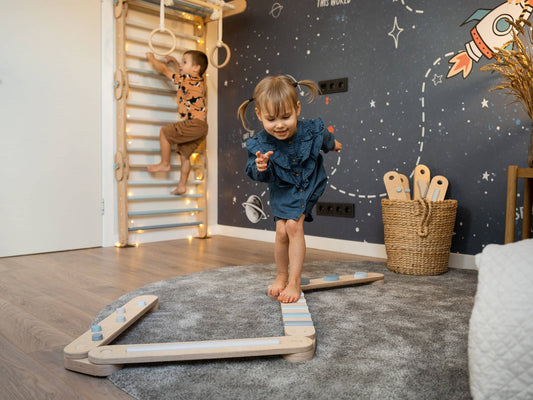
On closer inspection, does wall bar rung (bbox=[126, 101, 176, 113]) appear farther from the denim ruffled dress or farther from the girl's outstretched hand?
the girl's outstretched hand

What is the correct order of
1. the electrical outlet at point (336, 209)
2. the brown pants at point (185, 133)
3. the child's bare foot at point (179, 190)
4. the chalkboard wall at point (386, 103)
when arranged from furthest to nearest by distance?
the child's bare foot at point (179, 190)
the brown pants at point (185, 133)
the electrical outlet at point (336, 209)
the chalkboard wall at point (386, 103)

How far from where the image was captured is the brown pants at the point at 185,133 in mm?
3302

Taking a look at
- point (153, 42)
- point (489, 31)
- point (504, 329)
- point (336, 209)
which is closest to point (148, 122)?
point (153, 42)

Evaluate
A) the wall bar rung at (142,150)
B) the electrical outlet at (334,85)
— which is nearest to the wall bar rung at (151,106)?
the wall bar rung at (142,150)

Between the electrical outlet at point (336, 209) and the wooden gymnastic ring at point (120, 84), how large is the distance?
1530 millimetres

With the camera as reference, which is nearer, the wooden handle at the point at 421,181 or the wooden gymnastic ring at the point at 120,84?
the wooden handle at the point at 421,181

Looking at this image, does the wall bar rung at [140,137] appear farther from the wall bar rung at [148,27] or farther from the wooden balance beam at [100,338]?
the wooden balance beam at [100,338]

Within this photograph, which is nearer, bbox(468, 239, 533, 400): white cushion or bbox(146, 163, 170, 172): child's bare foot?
bbox(468, 239, 533, 400): white cushion

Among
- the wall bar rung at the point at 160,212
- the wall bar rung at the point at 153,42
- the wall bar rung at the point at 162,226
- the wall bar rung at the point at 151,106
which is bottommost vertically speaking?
the wall bar rung at the point at 162,226

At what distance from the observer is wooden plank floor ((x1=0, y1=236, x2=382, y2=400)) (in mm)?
1143

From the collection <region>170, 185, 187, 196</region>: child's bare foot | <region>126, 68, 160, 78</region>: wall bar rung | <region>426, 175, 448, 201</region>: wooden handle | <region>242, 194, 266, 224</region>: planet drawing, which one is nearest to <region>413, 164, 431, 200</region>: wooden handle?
<region>426, 175, 448, 201</region>: wooden handle

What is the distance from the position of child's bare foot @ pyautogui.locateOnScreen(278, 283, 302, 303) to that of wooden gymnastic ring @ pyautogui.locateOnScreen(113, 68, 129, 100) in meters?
2.01

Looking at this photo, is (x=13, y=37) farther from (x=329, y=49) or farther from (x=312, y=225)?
(x=312, y=225)

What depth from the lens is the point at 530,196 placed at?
2.08 meters
